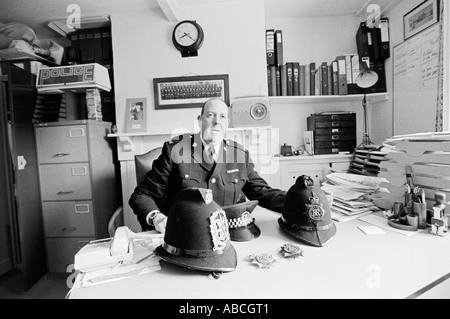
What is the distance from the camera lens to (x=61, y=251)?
1.69 m

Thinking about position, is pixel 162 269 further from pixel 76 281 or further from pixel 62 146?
pixel 62 146

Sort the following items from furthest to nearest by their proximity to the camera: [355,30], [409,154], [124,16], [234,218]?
[355,30] → [124,16] → [409,154] → [234,218]

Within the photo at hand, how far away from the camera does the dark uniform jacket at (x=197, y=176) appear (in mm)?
1064

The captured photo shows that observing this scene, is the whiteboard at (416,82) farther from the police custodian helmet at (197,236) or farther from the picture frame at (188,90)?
the police custodian helmet at (197,236)

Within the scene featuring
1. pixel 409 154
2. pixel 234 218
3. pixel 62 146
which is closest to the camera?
pixel 234 218

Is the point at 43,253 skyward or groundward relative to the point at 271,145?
groundward

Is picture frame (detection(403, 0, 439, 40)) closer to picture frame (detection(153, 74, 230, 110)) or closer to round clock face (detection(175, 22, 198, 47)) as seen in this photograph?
picture frame (detection(153, 74, 230, 110))

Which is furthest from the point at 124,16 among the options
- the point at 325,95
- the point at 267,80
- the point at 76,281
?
the point at 76,281

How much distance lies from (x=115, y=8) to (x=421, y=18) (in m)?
2.10

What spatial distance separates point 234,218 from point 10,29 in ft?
7.19

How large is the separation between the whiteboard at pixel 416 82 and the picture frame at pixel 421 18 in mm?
38

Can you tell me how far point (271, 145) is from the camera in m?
1.91

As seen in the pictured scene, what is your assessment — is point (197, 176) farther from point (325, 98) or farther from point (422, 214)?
point (325, 98)

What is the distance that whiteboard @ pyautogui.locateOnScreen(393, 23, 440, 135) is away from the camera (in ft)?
4.73
